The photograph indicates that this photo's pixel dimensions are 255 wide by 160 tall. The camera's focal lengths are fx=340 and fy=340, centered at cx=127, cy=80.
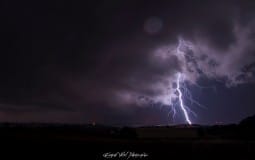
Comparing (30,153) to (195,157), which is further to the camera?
(195,157)

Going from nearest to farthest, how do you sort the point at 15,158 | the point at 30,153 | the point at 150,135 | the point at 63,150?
the point at 15,158 < the point at 30,153 < the point at 63,150 < the point at 150,135

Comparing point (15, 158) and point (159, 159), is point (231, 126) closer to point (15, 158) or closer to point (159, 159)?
point (159, 159)

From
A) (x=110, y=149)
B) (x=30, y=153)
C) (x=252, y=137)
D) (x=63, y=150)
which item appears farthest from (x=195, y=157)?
(x=252, y=137)

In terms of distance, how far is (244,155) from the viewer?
2903 cm

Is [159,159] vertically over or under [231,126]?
under

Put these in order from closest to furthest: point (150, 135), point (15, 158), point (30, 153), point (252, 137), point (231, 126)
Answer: point (15, 158)
point (30, 153)
point (150, 135)
point (252, 137)
point (231, 126)

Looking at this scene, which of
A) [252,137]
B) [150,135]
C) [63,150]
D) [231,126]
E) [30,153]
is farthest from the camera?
[231,126]

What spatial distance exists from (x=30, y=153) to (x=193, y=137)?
20505mm

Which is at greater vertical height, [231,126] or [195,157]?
[231,126]

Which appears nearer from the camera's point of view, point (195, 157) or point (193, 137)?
point (195, 157)

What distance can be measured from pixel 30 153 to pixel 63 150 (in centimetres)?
297

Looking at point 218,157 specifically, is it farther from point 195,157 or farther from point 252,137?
point 252,137

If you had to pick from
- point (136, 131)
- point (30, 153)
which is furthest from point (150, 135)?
point (30, 153)

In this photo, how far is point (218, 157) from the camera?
28453mm
